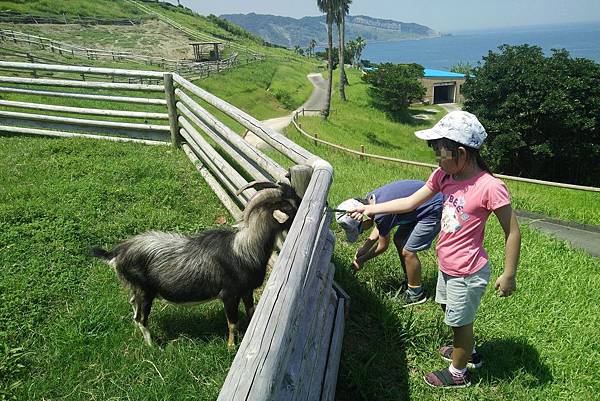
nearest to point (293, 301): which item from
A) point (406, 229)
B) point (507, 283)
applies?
point (507, 283)

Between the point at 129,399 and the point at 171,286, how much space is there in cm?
81

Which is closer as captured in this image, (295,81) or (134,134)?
(134,134)

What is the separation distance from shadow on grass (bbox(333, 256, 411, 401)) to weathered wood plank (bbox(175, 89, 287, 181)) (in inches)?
50.8

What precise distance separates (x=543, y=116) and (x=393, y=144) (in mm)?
11939

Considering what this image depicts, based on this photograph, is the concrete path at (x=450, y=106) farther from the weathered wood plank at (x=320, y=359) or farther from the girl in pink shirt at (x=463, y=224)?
the weathered wood plank at (x=320, y=359)

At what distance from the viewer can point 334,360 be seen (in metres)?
2.92

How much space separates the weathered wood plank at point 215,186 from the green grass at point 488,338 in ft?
4.38

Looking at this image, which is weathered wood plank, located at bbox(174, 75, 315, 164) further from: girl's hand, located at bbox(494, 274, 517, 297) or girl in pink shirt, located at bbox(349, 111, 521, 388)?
girl's hand, located at bbox(494, 274, 517, 297)

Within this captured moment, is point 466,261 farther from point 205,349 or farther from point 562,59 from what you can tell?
point 562,59

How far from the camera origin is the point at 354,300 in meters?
4.10

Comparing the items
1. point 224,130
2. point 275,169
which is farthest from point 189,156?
point 275,169

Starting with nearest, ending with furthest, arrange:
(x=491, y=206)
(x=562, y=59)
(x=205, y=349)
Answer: (x=491, y=206)
(x=205, y=349)
(x=562, y=59)

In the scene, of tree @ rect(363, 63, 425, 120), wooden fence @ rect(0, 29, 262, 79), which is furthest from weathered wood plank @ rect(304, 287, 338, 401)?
tree @ rect(363, 63, 425, 120)

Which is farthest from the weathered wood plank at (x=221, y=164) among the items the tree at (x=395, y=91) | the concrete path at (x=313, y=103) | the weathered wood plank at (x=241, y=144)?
the tree at (x=395, y=91)
